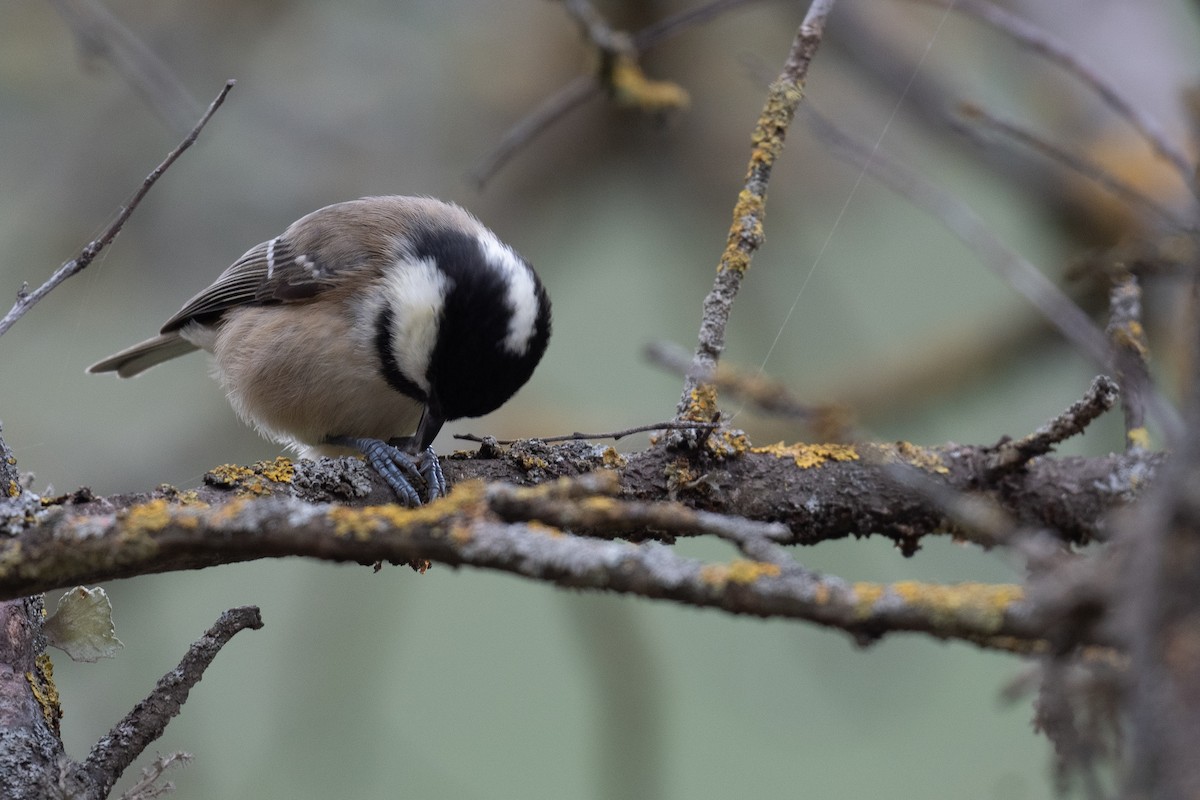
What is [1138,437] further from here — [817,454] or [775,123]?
[775,123]

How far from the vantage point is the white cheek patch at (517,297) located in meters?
2.59

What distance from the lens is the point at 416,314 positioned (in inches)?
108

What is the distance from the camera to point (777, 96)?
2.10 metres

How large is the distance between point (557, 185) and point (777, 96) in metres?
3.20

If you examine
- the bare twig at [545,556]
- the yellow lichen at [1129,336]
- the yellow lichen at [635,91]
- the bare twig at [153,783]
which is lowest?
the bare twig at [153,783]

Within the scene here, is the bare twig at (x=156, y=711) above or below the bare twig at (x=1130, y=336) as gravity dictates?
below

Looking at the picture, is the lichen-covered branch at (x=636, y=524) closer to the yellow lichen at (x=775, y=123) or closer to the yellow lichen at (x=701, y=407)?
the yellow lichen at (x=701, y=407)

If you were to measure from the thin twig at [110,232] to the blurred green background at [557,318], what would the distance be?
4.74 feet

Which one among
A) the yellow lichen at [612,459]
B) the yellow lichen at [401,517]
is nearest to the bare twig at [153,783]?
the yellow lichen at [401,517]

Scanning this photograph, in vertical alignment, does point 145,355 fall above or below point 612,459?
above

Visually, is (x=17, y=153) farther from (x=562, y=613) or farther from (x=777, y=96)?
(x=777, y=96)

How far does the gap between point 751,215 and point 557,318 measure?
3.78 meters

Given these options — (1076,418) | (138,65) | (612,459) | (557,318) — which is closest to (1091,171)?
(1076,418)

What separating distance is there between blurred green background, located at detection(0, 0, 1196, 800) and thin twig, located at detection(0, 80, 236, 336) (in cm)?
145
